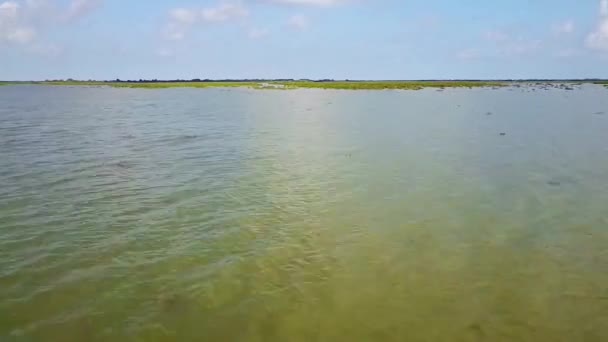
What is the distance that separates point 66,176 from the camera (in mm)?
17484

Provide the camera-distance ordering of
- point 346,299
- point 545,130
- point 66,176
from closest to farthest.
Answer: point 346,299 < point 66,176 < point 545,130

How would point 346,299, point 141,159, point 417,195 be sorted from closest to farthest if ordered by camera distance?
point 346,299 < point 417,195 < point 141,159

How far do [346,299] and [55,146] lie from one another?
2078cm

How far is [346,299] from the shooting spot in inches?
327

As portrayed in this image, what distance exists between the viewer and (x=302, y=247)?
1070cm

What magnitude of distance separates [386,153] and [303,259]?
14195 millimetres

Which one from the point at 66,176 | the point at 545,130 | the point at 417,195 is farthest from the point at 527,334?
the point at 545,130

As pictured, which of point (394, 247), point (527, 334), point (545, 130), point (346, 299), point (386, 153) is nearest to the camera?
point (527, 334)

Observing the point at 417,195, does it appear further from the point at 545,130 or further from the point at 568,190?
the point at 545,130

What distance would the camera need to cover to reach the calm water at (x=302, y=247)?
24.8 ft

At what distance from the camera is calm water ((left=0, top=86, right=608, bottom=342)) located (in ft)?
24.8

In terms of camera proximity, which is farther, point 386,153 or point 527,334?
point 386,153

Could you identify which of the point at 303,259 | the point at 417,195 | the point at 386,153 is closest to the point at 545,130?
the point at 386,153

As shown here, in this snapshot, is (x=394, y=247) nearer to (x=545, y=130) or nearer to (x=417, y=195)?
(x=417, y=195)
